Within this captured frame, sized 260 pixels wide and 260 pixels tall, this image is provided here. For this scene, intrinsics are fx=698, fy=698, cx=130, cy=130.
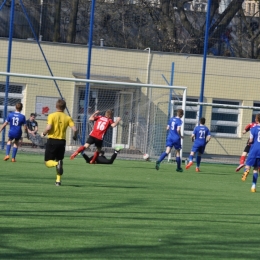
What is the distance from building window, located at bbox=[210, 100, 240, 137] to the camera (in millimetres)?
29938

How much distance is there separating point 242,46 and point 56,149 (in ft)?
69.4

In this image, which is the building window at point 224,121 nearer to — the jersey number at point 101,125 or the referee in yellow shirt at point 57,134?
the jersey number at point 101,125

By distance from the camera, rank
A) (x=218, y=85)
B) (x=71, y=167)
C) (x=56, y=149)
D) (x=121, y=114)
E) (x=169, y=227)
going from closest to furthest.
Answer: (x=169, y=227), (x=56, y=149), (x=71, y=167), (x=121, y=114), (x=218, y=85)

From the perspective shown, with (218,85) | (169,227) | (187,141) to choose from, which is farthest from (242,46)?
(169,227)

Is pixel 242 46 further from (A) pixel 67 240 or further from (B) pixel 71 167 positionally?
(A) pixel 67 240

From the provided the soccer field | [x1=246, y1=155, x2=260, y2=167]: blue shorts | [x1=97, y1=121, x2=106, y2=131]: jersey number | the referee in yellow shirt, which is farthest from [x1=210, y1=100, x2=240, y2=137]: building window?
the referee in yellow shirt

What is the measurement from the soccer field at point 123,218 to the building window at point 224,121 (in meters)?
12.6

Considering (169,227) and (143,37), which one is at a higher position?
(143,37)

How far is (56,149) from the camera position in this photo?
14.1 m

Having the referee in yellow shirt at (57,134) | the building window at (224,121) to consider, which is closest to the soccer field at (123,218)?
the referee in yellow shirt at (57,134)

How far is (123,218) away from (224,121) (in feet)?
68.6

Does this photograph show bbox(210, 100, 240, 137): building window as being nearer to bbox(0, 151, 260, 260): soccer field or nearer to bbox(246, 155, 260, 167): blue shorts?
bbox(0, 151, 260, 260): soccer field

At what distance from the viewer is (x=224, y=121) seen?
30.3 meters

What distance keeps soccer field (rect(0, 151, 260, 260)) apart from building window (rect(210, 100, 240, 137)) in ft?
41.2
